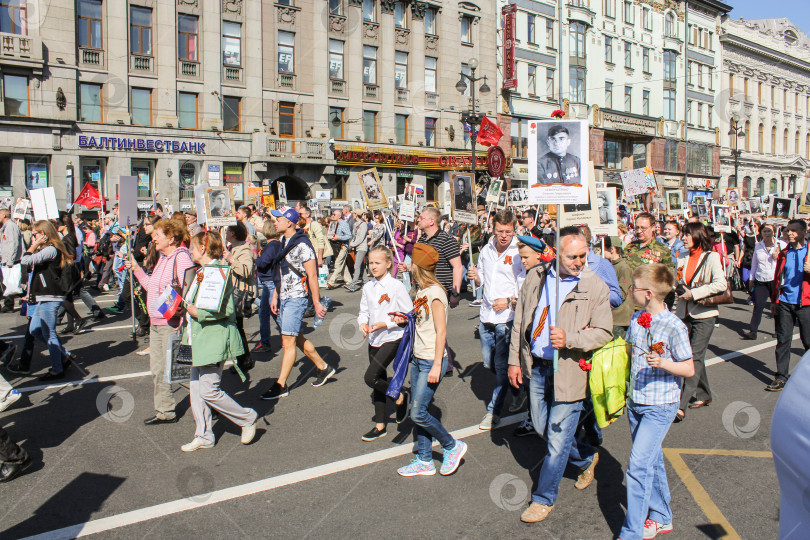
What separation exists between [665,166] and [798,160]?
22920 mm

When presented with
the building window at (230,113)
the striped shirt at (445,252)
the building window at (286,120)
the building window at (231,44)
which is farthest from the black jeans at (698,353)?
the building window at (231,44)

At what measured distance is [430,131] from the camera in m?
37.5

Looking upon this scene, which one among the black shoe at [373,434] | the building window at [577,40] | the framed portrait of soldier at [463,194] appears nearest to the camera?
the black shoe at [373,434]

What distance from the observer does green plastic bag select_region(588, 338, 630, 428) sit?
12.7 ft

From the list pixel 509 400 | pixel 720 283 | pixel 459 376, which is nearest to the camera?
pixel 720 283

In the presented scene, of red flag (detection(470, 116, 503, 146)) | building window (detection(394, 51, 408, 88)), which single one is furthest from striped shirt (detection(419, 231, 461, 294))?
building window (detection(394, 51, 408, 88))

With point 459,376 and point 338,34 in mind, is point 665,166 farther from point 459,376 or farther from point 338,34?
point 459,376

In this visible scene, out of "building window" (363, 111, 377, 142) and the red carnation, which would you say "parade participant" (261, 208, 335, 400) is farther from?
"building window" (363, 111, 377, 142)

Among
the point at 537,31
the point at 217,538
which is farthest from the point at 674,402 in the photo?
the point at 537,31

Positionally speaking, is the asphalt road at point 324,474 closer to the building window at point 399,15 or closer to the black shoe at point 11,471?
the black shoe at point 11,471

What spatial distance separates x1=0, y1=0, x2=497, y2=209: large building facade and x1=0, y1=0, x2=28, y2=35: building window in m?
0.04

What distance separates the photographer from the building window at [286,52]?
3175 cm

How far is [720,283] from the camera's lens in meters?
6.28

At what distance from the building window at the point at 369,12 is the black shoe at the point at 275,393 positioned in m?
31.3
